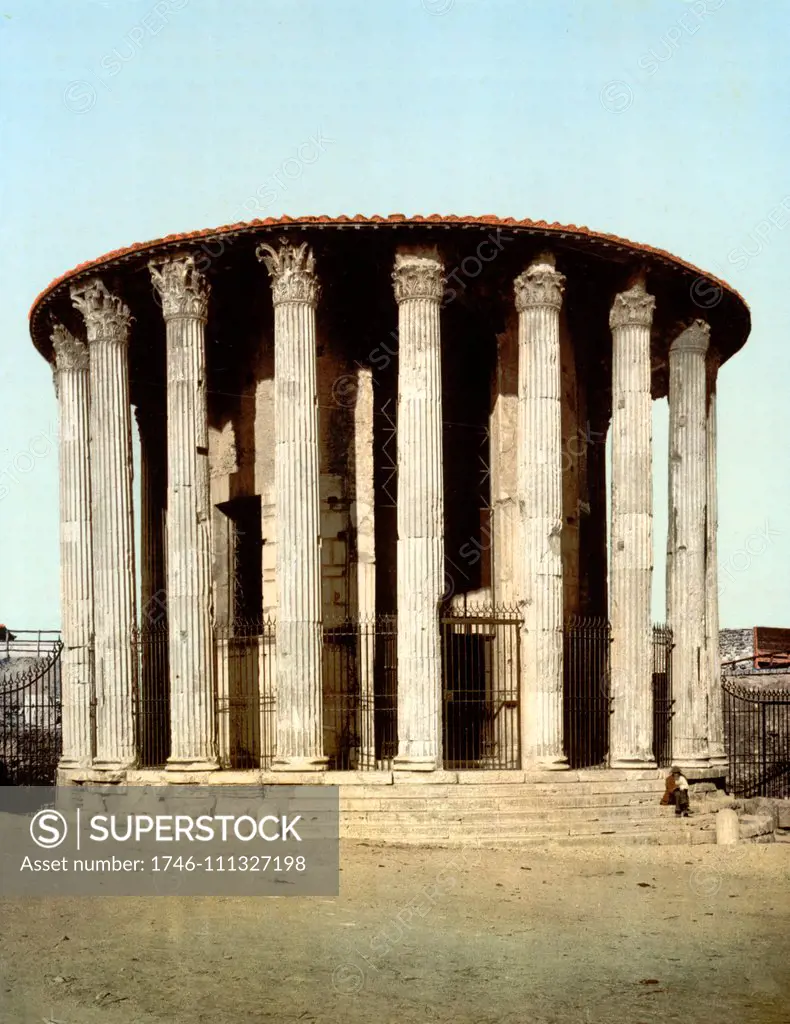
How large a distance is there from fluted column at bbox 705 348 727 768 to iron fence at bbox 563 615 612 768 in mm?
1756

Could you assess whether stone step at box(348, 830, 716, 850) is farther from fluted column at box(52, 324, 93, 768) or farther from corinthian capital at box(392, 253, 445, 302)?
corinthian capital at box(392, 253, 445, 302)

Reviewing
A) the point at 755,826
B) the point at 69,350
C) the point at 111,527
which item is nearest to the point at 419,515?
the point at 111,527

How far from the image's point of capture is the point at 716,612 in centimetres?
2452

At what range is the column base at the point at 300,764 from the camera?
20.0 metres

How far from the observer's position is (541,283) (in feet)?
69.5

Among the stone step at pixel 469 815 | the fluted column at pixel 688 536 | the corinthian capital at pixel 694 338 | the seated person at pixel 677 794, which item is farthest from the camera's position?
the corinthian capital at pixel 694 338

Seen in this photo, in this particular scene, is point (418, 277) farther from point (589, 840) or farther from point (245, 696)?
point (589, 840)

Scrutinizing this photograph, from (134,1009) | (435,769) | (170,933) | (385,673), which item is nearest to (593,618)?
(385,673)

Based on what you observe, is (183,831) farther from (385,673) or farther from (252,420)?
(252,420)

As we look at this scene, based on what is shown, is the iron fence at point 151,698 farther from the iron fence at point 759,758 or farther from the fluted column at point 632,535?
the iron fence at point 759,758

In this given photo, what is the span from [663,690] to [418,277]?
8.23 m

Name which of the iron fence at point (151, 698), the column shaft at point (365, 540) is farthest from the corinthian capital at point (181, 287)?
the iron fence at point (151, 698)

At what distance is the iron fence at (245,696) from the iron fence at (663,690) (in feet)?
20.7

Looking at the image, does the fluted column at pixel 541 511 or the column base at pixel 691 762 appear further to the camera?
the column base at pixel 691 762
